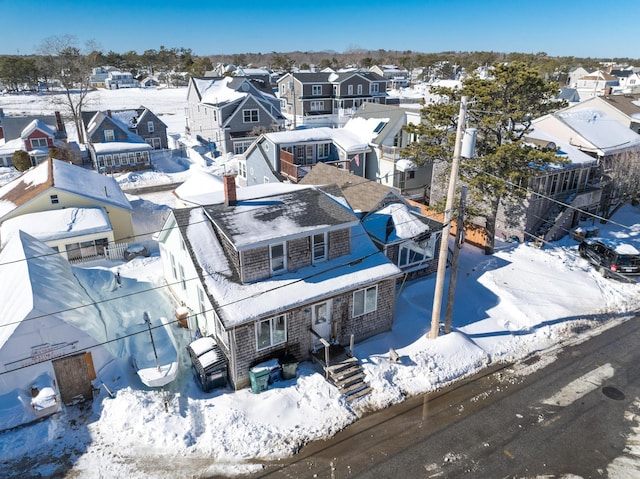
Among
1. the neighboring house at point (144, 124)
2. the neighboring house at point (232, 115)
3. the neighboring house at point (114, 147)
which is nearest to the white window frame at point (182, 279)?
the neighboring house at point (114, 147)

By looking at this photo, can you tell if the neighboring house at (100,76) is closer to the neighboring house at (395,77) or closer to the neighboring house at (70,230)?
the neighboring house at (395,77)

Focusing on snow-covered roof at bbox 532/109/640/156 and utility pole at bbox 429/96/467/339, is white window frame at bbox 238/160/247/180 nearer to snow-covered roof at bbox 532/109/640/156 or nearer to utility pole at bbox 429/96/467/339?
snow-covered roof at bbox 532/109/640/156

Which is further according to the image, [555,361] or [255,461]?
[555,361]

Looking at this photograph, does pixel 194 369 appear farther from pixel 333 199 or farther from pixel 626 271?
pixel 626 271

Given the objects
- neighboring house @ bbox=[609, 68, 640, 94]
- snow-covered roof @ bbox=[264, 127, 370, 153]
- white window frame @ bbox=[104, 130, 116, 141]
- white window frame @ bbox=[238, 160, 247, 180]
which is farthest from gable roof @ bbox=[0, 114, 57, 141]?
neighboring house @ bbox=[609, 68, 640, 94]

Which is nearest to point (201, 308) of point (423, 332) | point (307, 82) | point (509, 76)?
point (423, 332)

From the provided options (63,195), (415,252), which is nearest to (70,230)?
(63,195)
